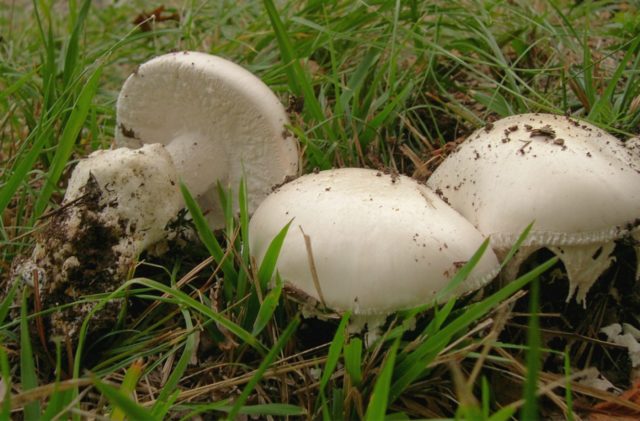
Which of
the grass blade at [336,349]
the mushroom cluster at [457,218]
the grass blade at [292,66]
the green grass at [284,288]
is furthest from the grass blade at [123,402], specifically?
the grass blade at [292,66]

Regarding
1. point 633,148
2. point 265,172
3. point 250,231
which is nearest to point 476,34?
point 633,148

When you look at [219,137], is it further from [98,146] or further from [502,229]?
[502,229]

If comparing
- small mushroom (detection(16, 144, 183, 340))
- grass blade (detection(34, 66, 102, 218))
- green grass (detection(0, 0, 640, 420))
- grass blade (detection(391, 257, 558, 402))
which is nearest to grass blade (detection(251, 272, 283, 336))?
green grass (detection(0, 0, 640, 420))

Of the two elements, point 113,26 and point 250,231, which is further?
point 113,26

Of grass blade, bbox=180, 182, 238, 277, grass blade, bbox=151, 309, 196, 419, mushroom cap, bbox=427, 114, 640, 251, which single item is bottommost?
grass blade, bbox=151, 309, 196, 419

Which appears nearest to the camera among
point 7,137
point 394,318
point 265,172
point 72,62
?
point 394,318

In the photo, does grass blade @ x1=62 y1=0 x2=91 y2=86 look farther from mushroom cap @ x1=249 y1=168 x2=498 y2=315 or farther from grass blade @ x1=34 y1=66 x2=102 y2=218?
mushroom cap @ x1=249 y1=168 x2=498 y2=315

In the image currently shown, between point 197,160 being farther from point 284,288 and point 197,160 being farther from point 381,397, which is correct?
point 381,397
